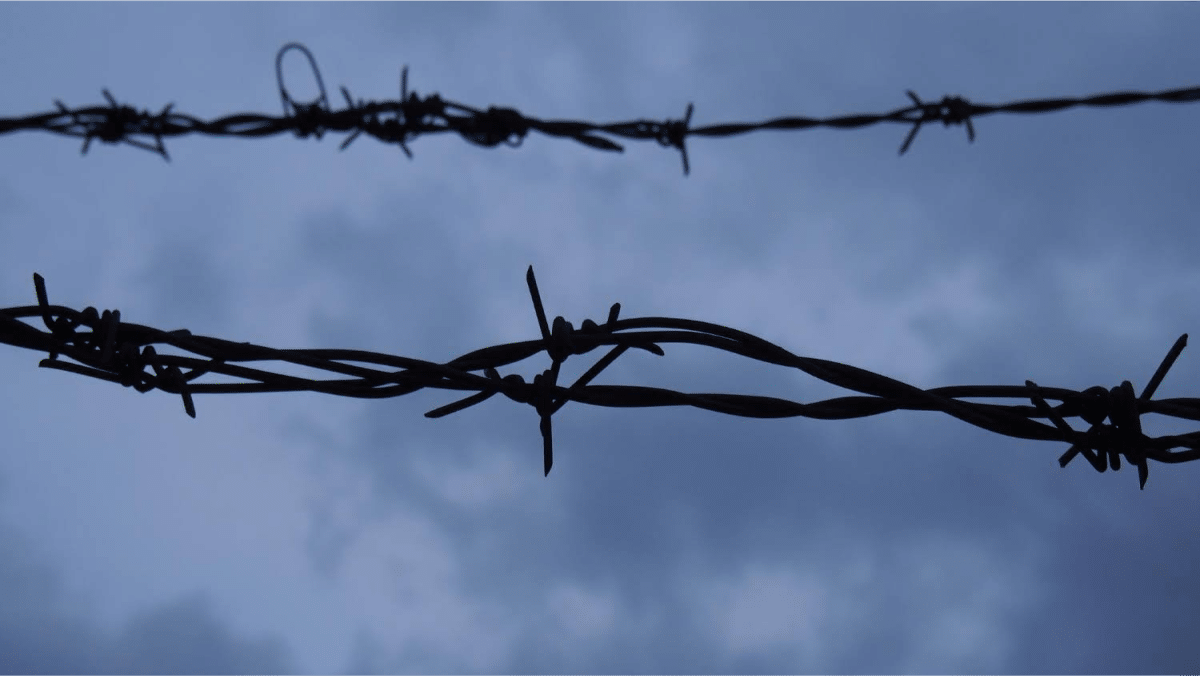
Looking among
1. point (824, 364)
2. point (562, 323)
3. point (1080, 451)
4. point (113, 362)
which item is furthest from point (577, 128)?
point (1080, 451)

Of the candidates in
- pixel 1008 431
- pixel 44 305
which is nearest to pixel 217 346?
pixel 44 305

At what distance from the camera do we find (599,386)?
2312mm

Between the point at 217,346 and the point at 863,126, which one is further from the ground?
the point at 863,126

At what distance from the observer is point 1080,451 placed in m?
2.33

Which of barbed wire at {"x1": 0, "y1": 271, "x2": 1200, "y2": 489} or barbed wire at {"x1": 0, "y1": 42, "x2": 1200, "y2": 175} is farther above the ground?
barbed wire at {"x1": 0, "y1": 42, "x2": 1200, "y2": 175}

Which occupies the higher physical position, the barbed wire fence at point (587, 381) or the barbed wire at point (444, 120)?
the barbed wire at point (444, 120)

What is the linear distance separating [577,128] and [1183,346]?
143 centimetres

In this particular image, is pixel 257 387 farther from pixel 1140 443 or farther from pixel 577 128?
pixel 1140 443

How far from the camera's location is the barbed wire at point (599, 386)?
2.28 m

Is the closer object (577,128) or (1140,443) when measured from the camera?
(1140,443)

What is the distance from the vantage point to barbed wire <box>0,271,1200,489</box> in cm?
228

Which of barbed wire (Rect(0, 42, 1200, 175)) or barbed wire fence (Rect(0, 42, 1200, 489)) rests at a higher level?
barbed wire (Rect(0, 42, 1200, 175))

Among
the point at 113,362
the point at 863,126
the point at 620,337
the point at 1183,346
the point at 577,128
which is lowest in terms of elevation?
the point at 113,362

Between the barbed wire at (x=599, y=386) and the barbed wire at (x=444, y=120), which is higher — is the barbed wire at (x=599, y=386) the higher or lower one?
the lower one
